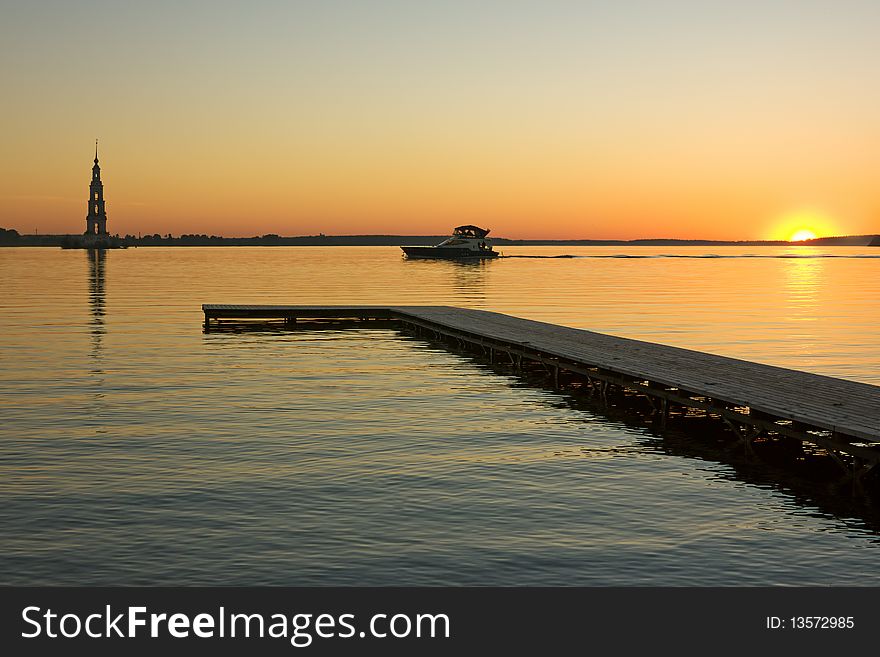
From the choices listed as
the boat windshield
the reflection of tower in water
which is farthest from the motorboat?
the reflection of tower in water

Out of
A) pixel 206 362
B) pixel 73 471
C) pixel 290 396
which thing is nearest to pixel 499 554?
pixel 73 471

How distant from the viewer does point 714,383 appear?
75.2 feet

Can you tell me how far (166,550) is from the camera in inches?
522

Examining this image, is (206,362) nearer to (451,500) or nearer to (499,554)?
(451,500)

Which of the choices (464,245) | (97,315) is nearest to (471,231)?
(464,245)

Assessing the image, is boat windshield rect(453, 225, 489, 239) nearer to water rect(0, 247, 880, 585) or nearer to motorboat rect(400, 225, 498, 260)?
motorboat rect(400, 225, 498, 260)

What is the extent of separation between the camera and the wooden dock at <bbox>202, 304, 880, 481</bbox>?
18.0 meters

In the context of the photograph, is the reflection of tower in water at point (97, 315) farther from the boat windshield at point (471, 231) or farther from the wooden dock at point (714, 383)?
the boat windshield at point (471, 231)

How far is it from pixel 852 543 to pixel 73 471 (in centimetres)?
1208

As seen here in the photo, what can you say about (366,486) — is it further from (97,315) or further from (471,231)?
(471,231)

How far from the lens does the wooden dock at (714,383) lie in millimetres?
18031

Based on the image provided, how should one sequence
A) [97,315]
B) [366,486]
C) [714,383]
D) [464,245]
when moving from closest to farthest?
1. [366,486]
2. [714,383]
3. [97,315]
4. [464,245]

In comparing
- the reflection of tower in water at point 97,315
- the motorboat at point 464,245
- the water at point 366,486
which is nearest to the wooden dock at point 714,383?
the water at point 366,486

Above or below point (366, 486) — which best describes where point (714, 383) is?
above
